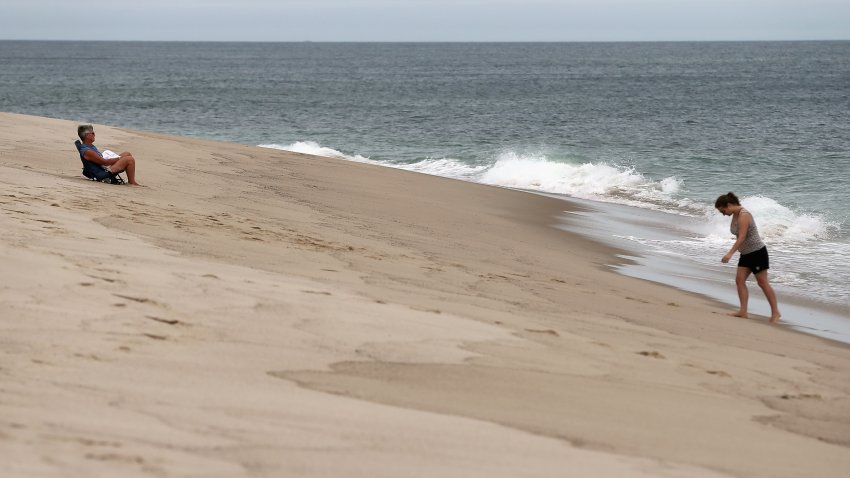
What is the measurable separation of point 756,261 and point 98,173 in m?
7.40

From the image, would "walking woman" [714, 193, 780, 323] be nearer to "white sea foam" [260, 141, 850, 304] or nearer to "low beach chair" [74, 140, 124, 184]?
"white sea foam" [260, 141, 850, 304]

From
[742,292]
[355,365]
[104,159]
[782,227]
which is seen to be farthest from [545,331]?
[782,227]

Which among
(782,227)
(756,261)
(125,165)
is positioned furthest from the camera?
(782,227)

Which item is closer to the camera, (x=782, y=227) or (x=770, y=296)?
(x=770, y=296)

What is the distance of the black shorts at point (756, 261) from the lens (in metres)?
9.39

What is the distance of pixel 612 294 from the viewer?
8938 mm

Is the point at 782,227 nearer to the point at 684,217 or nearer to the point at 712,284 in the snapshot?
the point at 684,217

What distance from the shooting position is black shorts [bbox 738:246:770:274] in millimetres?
9387

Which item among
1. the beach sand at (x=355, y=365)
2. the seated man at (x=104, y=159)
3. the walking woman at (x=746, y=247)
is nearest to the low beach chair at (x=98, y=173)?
the seated man at (x=104, y=159)

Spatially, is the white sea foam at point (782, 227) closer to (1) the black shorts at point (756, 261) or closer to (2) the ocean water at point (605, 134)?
(2) the ocean water at point (605, 134)

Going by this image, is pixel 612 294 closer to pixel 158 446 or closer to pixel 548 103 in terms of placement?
pixel 158 446

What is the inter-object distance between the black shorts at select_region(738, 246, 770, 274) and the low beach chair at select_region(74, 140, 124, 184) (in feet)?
23.1

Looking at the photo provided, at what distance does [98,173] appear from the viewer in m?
11.4

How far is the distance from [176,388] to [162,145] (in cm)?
1350
